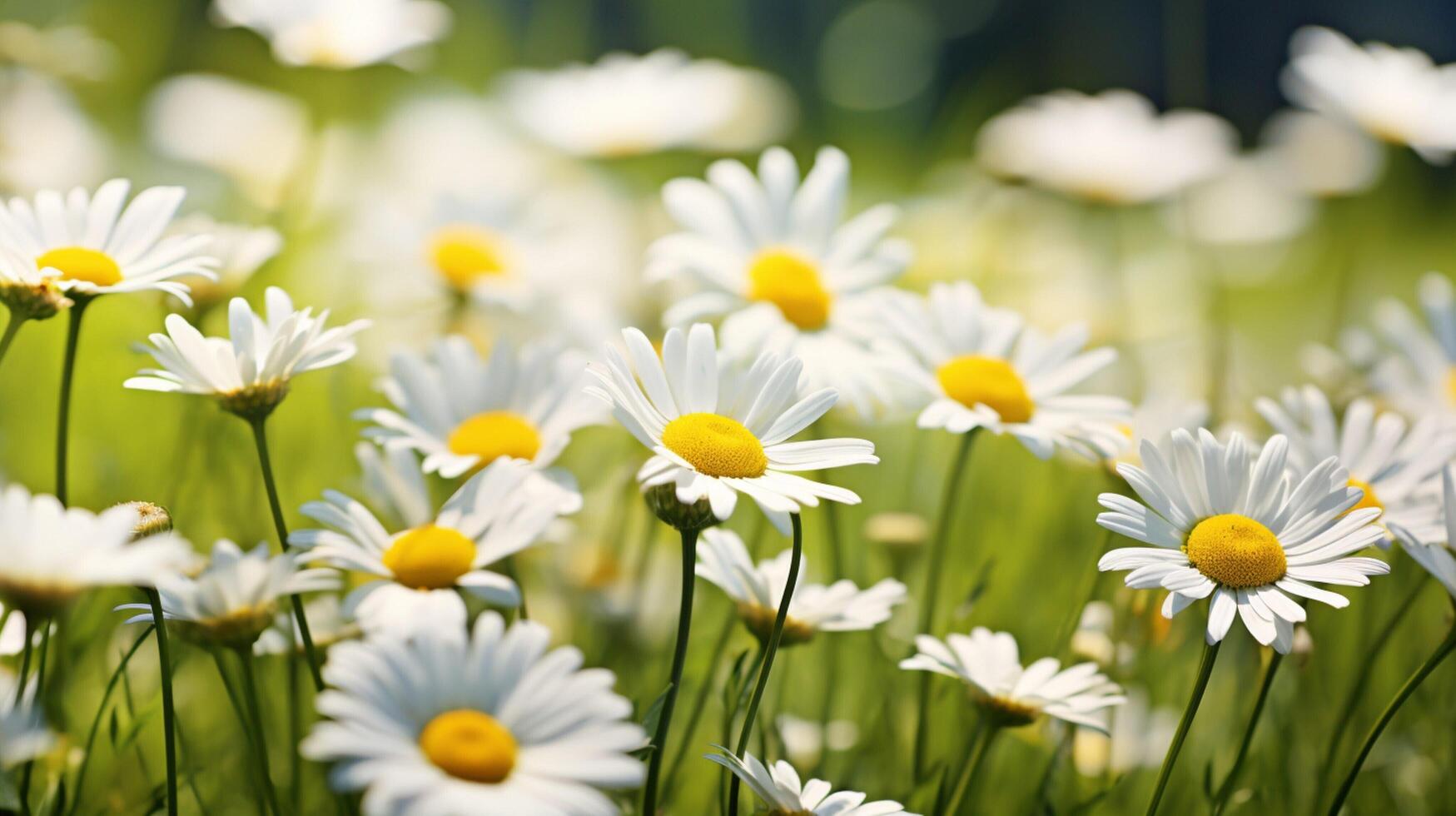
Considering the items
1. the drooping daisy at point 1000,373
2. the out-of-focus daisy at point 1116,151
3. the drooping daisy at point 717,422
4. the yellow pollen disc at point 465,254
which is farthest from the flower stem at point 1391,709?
the out-of-focus daisy at point 1116,151

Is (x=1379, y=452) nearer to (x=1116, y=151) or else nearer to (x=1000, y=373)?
(x=1000, y=373)

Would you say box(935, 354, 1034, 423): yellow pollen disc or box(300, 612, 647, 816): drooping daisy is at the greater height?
box(935, 354, 1034, 423): yellow pollen disc

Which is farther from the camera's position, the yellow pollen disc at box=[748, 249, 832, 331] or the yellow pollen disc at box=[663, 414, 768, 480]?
the yellow pollen disc at box=[748, 249, 832, 331]

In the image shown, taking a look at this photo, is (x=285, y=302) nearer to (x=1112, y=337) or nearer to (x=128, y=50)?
(x=1112, y=337)

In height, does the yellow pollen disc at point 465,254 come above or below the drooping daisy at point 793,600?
above

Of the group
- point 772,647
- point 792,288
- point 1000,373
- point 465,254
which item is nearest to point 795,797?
point 772,647

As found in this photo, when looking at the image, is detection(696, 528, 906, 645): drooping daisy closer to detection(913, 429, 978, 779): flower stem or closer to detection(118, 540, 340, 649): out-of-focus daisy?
detection(913, 429, 978, 779): flower stem

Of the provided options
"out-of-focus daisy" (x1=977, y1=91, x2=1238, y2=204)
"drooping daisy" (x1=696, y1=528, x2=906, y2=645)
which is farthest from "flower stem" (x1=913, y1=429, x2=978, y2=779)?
"out-of-focus daisy" (x1=977, y1=91, x2=1238, y2=204)

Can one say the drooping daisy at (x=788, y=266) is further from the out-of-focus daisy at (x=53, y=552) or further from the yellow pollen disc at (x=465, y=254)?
the out-of-focus daisy at (x=53, y=552)
